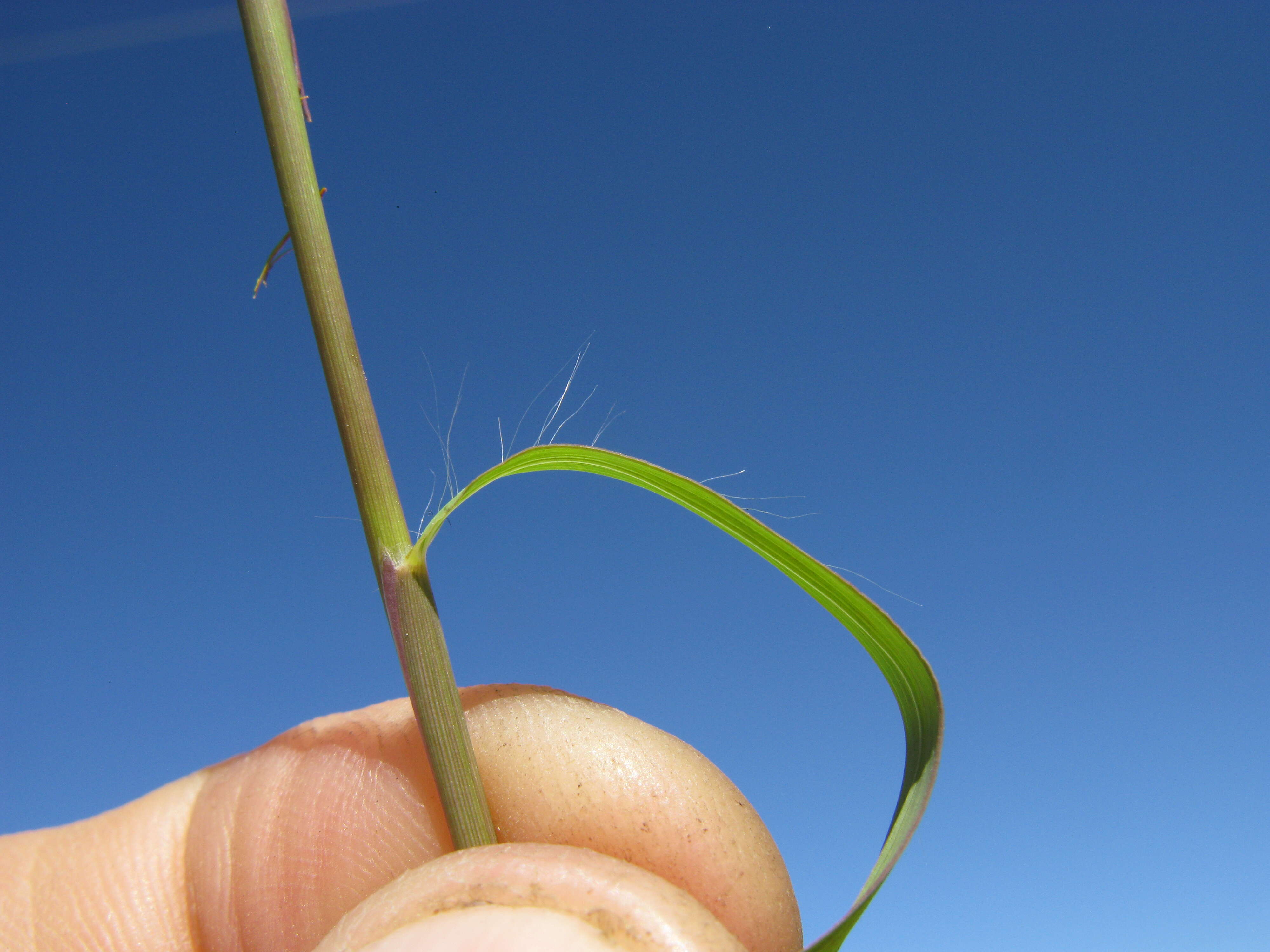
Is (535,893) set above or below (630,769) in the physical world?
below

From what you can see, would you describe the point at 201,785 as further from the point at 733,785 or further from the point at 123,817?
the point at 733,785

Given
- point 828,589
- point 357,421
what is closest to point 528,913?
point 828,589

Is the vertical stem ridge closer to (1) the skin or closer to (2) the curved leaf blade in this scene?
(2) the curved leaf blade

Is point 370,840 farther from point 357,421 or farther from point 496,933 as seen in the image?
point 357,421

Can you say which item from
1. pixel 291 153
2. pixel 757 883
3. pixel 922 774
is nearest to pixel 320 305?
pixel 291 153

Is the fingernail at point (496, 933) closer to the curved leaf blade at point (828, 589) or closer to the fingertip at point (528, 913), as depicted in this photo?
the fingertip at point (528, 913)

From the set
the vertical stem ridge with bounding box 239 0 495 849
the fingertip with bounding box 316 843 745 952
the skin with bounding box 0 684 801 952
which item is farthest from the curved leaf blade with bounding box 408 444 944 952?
Result: the skin with bounding box 0 684 801 952

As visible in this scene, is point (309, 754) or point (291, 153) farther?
point (309, 754)
